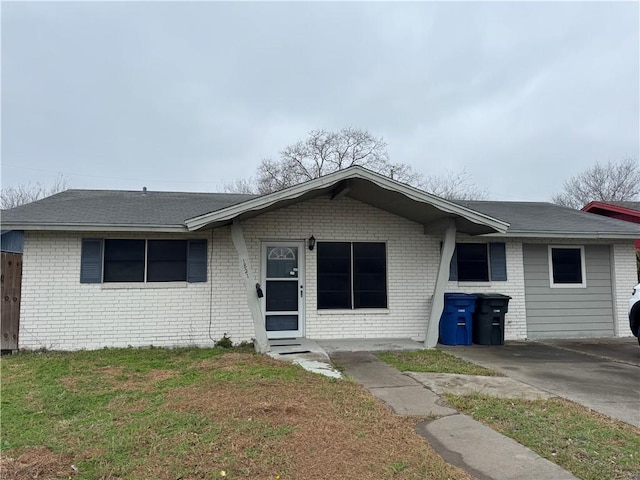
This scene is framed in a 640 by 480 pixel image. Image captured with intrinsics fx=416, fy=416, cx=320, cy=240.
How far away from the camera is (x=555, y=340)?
961 centimetres

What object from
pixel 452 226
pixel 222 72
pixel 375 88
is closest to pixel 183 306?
pixel 452 226

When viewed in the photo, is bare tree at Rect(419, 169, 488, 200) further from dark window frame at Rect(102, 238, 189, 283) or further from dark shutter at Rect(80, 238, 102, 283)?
dark shutter at Rect(80, 238, 102, 283)

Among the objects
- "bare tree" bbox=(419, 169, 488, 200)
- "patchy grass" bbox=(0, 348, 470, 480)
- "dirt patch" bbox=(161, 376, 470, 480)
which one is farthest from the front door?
"bare tree" bbox=(419, 169, 488, 200)

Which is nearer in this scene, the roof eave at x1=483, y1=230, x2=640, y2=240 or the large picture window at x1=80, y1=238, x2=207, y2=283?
the large picture window at x1=80, y1=238, x2=207, y2=283

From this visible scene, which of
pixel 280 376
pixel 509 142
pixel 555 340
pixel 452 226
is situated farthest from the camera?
Answer: pixel 509 142

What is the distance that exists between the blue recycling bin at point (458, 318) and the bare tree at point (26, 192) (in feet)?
93.9

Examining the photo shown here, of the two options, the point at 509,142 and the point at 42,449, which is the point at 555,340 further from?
the point at 509,142

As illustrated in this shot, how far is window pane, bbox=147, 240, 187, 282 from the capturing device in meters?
8.41

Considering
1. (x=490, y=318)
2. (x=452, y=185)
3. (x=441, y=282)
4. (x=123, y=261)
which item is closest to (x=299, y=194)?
(x=441, y=282)

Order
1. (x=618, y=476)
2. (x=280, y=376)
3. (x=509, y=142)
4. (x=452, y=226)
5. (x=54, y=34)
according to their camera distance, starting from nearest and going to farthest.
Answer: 1. (x=618, y=476)
2. (x=280, y=376)
3. (x=452, y=226)
4. (x=54, y=34)
5. (x=509, y=142)

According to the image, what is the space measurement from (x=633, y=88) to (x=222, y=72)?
15.5 metres

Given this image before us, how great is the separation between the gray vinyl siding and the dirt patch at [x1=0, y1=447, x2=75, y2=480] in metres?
9.44

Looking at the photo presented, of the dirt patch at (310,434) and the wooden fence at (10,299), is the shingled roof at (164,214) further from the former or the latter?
the dirt patch at (310,434)

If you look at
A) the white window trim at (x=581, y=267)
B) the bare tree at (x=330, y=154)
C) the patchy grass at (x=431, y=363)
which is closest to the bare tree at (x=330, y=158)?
the bare tree at (x=330, y=154)
